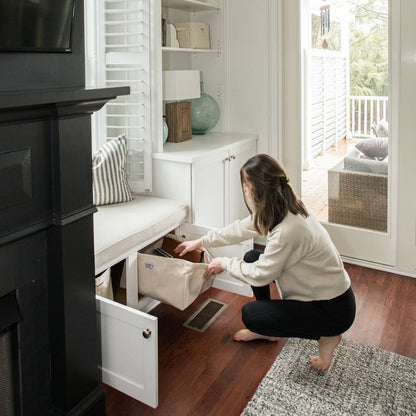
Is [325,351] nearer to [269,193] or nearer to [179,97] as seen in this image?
[269,193]

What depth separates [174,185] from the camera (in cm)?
295

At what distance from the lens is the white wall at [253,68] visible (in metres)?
3.39

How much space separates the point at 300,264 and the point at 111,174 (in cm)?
128

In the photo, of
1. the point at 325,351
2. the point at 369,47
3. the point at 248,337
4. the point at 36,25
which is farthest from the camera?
the point at 369,47

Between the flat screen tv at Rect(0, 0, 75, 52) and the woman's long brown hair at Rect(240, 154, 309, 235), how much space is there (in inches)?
34.4

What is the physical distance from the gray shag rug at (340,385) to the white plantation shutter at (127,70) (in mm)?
1384

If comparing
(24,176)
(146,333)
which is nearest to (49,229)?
(24,176)

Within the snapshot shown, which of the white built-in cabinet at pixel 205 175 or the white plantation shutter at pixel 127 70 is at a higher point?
the white plantation shutter at pixel 127 70

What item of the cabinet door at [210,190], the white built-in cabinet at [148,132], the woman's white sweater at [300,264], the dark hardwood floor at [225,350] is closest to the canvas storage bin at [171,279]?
the white built-in cabinet at [148,132]

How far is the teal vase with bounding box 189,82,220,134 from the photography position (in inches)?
141

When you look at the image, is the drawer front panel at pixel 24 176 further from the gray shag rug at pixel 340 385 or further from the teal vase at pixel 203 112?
the teal vase at pixel 203 112

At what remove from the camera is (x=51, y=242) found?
1664 millimetres

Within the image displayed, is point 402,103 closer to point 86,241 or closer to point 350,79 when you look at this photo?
point 350,79

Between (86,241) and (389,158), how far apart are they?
2.10 meters
